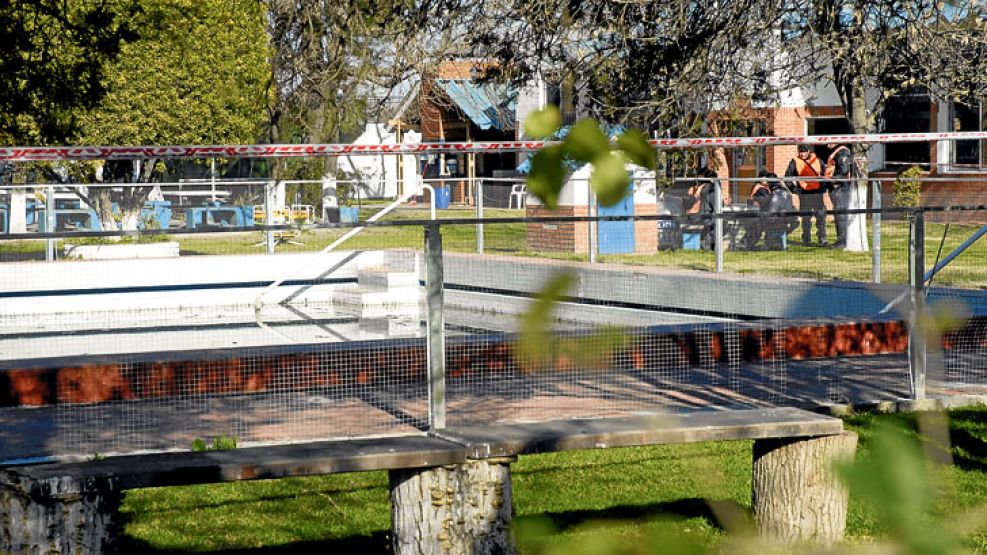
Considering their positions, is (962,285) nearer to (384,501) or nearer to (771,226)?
(771,226)

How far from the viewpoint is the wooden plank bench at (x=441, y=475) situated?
432cm

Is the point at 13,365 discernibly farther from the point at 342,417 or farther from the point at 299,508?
the point at 299,508

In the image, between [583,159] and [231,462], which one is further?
[231,462]

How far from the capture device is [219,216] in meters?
23.3

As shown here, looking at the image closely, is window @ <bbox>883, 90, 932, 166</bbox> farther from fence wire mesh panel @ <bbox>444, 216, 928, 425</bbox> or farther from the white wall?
fence wire mesh panel @ <bbox>444, 216, 928, 425</bbox>

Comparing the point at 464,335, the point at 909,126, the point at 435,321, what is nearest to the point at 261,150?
the point at 464,335

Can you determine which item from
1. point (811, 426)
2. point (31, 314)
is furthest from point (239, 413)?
point (31, 314)

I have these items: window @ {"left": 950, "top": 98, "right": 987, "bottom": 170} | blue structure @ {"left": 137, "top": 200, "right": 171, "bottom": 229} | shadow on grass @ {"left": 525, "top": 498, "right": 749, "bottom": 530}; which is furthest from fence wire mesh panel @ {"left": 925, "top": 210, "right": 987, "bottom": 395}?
window @ {"left": 950, "top": 98, "right": 987, "bottom": 170}

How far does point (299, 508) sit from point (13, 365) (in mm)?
3369

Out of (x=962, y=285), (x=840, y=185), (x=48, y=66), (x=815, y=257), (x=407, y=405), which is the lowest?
(x=407, y=405)

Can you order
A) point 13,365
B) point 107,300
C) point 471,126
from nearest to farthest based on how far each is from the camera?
point 13,365 < point 107,300 < point 471,126

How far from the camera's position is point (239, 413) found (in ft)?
26.8

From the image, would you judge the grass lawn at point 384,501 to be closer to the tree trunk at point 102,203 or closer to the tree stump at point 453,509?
the tree stump at point 453,509

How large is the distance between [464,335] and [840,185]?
9.04 m
